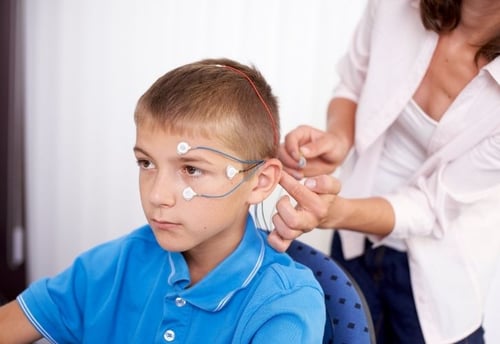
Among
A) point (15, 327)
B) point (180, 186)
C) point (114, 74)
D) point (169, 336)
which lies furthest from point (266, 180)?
point (114, 74)

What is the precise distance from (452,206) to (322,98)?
31.9 inches

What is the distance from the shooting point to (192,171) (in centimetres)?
98

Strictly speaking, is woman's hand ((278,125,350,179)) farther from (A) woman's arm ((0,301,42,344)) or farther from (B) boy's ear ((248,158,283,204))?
(A) woman's arm ((0,301,42,344))

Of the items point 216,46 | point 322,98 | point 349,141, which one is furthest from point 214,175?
point 216,46

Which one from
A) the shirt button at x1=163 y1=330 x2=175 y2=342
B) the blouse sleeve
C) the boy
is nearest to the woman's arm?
the boy

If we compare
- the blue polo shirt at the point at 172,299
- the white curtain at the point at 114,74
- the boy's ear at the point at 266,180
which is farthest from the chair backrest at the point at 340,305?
the white curtain at the point at 114,74

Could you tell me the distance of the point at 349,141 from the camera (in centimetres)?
145

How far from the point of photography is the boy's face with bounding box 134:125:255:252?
3.16 feet

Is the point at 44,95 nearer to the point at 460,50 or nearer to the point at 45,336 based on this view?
the point at 45,336

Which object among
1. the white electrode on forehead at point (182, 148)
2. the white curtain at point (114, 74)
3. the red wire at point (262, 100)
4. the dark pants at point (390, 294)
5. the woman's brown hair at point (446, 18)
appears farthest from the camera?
the white curtain at point (114, 74)

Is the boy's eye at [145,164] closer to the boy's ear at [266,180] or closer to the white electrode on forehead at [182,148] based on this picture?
the white electrode on forehead at [182,148]

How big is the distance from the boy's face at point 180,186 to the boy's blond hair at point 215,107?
0.8 inches

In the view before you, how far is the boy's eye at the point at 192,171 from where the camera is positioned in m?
0.98

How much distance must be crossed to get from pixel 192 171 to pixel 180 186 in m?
0.03
